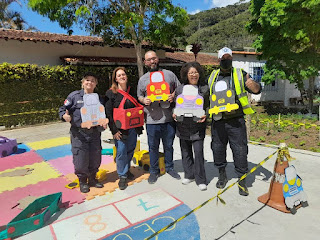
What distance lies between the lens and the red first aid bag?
3986mm

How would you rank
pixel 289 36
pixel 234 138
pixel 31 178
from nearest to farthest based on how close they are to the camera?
1. pixel 234 138
2. pixel 31 178
3. pixel 289 36

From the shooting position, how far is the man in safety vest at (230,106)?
3607mm

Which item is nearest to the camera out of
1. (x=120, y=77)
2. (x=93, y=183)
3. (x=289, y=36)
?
(x=120, y=77)

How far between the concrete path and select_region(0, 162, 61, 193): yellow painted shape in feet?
5.22

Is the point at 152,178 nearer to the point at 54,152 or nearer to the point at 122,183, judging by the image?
the point at 122,183

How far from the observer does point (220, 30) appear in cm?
6631

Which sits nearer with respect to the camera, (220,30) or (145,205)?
(145,205)

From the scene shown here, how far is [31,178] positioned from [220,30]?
68.8 meters

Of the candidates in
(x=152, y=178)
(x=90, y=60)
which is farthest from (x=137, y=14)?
(x=152, y=178)

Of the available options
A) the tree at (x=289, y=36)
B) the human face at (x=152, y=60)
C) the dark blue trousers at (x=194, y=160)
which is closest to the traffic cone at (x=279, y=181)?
the dark blue trousers at (x=194, y=160)

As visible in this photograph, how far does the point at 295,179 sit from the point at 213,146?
1231 millimetres

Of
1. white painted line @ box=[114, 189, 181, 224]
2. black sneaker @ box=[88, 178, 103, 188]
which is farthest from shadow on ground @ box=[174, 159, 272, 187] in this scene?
black sneaker @ box=[88, 178, 103, 188]

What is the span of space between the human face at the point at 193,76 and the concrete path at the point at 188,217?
5.71 ft

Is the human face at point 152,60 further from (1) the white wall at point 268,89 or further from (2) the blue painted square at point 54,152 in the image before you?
(1) the white wall at point 268,89
